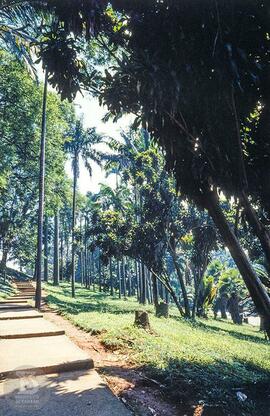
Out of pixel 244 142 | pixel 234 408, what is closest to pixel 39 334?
pixel 234 408

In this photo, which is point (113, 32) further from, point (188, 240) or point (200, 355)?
point (188, 240)

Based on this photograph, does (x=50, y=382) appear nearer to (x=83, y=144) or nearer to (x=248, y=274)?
(x=248, y=274)

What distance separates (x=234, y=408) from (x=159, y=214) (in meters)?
11.8

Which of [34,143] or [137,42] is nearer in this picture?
[137,42]

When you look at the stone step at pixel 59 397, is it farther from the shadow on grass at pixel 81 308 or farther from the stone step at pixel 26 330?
the shadow on grass at pixel 81 308

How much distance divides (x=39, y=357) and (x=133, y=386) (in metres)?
1.54

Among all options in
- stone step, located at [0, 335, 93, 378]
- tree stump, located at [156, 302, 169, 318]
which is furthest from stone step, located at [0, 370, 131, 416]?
tree stump, located at [156, 302, 169, 318]

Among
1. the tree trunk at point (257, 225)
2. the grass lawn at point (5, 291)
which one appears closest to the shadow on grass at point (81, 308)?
the grass lawn at point (5, 291)

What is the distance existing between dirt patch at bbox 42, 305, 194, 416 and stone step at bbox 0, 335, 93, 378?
1.51ft

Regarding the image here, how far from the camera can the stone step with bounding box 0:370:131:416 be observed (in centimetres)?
336

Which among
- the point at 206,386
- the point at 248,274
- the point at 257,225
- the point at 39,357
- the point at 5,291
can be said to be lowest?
the point at 206,386

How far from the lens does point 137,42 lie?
202 inches

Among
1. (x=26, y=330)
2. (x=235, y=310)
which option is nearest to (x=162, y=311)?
(x=26, y=330)

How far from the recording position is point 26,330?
715cm
